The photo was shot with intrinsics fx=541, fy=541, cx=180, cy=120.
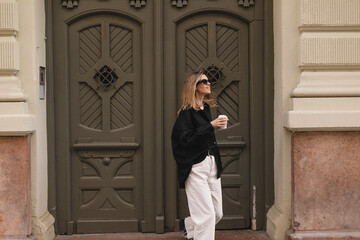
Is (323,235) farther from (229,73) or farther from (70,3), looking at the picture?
(70,3)

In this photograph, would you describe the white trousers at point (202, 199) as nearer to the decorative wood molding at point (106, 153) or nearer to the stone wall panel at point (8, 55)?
the decorative wood molding at point (106, 153)

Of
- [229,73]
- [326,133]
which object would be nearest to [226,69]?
[229,73]

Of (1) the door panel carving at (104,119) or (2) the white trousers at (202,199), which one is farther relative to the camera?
(1) the door panel carving at (104,119)

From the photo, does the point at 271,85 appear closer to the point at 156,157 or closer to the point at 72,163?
the point at 156,157

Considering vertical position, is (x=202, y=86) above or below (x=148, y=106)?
above

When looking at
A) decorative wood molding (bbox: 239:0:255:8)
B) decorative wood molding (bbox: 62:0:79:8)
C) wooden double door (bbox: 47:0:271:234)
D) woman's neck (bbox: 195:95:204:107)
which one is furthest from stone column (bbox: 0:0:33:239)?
decorative wood molding (bbox: 239:0:255:8)

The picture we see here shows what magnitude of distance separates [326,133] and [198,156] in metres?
1.46

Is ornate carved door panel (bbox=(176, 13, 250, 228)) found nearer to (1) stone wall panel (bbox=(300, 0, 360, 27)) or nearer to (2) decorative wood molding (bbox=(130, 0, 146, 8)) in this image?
(2) decorative wood molding (bbox=(130, 0, 146, 8))

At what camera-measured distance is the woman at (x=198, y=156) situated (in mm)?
5344

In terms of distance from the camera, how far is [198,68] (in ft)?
21.2

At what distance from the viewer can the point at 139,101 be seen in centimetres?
646

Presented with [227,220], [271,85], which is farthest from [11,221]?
[271,85]

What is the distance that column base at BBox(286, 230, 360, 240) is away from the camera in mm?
5789

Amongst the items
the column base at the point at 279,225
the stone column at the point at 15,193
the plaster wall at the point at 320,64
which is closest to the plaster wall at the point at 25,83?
the stone column at the point at 15,193
